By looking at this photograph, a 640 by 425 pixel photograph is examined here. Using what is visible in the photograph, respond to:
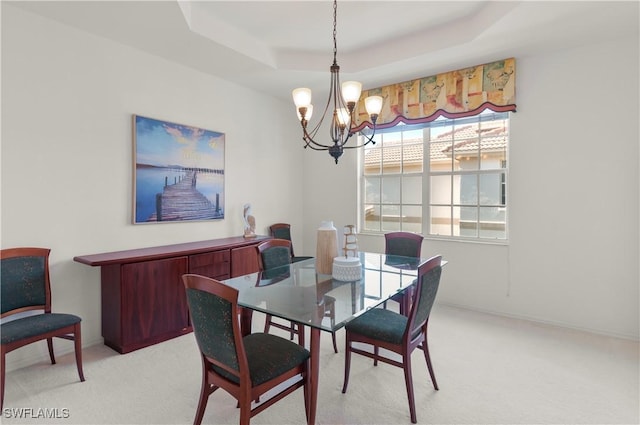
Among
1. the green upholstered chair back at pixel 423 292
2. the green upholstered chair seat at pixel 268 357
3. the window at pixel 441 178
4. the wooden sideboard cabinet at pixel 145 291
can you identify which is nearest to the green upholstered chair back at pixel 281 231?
the window at pixel 441 178

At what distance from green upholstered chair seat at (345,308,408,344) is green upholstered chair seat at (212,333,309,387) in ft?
1.41

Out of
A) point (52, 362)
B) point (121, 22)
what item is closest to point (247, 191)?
point (121, 22)

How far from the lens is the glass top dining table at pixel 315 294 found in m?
1.77

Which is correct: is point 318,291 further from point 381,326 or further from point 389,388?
point 389,388

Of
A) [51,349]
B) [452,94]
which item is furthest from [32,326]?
[452,94]

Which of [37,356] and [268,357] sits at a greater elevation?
[268,357]

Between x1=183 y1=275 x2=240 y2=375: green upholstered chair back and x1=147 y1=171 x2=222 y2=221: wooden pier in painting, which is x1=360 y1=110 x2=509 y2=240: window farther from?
x1=183 y1=275 x2=240 y2=375: green upholstered chair back

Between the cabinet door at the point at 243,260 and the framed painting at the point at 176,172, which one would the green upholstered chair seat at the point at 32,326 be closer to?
the framed painting at the point at 176,172

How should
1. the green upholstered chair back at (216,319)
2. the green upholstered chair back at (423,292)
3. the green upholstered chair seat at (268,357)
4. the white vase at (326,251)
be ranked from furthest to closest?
the white vase at (326,251) → the green upholstered chair back at (423,292) → the green upholstered chair seat at (268,357) → the green upholstered chair back at (216,319)

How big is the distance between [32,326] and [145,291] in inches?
31.1

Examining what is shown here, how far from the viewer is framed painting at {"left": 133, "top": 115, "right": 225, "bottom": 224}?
3.30 meters

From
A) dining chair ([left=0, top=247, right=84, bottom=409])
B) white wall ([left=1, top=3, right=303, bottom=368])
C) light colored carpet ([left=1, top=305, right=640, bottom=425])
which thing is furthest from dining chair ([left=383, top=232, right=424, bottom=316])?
dining chair ([left=0, top=247, right=84, bottom=409])

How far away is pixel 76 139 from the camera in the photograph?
2883 millimetres

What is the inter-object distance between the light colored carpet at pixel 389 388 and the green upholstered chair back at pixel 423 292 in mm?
550
